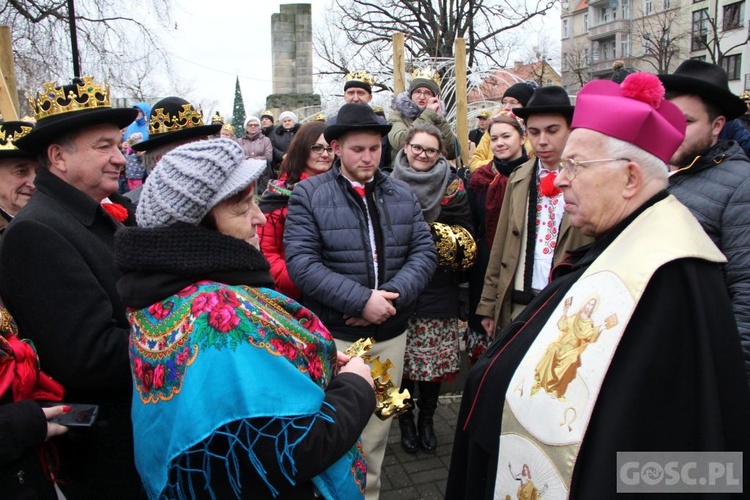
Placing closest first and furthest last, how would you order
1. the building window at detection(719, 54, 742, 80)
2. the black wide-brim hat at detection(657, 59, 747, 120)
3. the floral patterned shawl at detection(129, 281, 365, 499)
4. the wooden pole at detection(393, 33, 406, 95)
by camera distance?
the floral patterned shawl at detection(129, 281, 365, 499)
the black wide-brim hat at detection(657, 59, 747, 120)
the wooden pole at detection(393, 33, 406, 95)
the building window at detection(719, 54, 742, 80)

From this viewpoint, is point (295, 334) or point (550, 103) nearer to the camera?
point (295, 334)

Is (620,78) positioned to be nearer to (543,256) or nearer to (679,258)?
(543,256)

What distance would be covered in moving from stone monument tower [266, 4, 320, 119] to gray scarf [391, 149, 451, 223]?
9.50 m

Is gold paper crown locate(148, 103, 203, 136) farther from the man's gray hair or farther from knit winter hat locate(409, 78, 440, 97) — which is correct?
knit winter hat locate(409, 78, 440, 97)

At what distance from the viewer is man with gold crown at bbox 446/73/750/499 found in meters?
1.59

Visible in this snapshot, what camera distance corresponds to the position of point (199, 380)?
4.90 ft

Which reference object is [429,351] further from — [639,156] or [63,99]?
[63,99]

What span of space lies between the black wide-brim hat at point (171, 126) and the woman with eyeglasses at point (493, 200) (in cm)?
213

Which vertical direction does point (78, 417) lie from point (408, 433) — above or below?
above

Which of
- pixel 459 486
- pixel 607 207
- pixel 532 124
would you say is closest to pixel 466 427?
pixel 459 486

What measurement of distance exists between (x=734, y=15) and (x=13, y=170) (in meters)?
47.0

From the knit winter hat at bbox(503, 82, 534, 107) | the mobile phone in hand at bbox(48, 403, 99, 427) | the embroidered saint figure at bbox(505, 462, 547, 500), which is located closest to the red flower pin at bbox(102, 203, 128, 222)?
the mobile phone in hand at bbox(48, 403, 99, 427)

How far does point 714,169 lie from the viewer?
9.06 feet

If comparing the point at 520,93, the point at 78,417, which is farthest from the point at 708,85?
the point at 78,417
